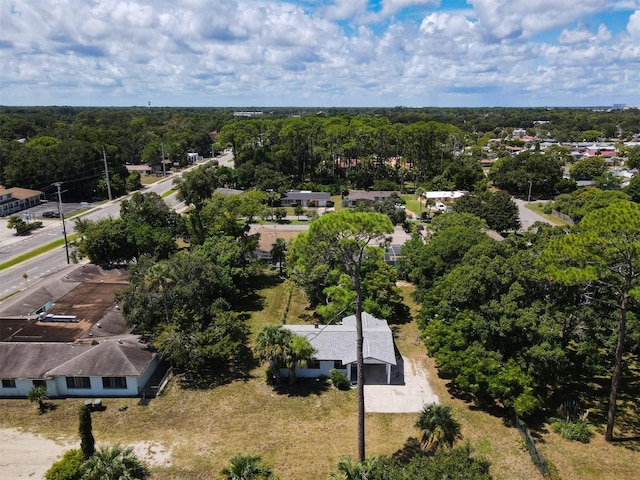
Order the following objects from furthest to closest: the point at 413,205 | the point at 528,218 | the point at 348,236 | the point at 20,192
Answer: the point at 413,205, the point at 20,192, the point at 528,218, the point at 348,236

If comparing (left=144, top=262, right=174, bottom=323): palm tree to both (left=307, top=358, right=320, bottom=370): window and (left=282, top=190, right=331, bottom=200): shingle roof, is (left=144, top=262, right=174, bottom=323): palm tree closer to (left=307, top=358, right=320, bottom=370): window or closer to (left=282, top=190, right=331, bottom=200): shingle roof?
(left=307, top=358, right=320, bottom=370): window

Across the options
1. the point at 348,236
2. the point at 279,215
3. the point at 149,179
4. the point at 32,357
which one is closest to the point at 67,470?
the point at 32,357

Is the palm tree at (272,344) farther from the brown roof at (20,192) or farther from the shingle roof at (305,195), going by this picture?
the brown roof at (20,192)

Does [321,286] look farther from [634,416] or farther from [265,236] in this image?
[634,416]

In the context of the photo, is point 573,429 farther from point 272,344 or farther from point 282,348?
point 272,344

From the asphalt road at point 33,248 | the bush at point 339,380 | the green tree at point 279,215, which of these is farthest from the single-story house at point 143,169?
the bush at point 339,380

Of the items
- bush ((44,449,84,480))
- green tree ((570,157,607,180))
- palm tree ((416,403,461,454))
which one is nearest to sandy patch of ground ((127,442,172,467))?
bush ((44,449,84,480))

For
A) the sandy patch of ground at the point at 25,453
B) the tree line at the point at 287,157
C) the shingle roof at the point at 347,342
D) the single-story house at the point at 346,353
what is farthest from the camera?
the tree line at the point at 287,157
